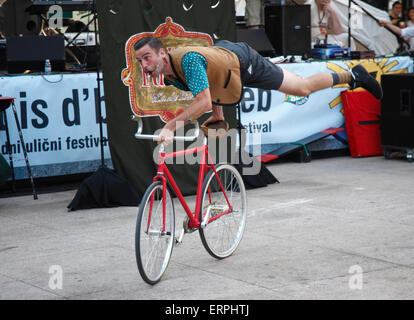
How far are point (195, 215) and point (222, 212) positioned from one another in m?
0.44

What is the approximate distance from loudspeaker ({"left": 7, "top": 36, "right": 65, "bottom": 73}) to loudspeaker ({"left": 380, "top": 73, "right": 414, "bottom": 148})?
17.2 ft

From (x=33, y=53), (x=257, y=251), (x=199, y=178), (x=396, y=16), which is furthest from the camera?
(x=396, y=16)

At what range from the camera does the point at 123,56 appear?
8.80m

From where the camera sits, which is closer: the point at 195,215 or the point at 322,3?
the point at 195,215

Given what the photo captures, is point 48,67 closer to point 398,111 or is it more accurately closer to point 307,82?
point 307,82

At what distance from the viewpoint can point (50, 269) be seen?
6.12 metres

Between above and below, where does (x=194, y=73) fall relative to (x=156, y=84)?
above

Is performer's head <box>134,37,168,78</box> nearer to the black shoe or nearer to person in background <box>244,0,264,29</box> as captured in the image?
the black shoe

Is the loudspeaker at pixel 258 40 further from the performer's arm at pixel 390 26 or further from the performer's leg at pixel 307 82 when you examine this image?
the performer's leg at pixel 307 82

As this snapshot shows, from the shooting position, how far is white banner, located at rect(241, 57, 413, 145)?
11234 millimetres

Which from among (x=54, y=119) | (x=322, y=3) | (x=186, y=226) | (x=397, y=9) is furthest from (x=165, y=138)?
(x=397, y=9)

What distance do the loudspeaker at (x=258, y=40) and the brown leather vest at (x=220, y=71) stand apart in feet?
21.3
